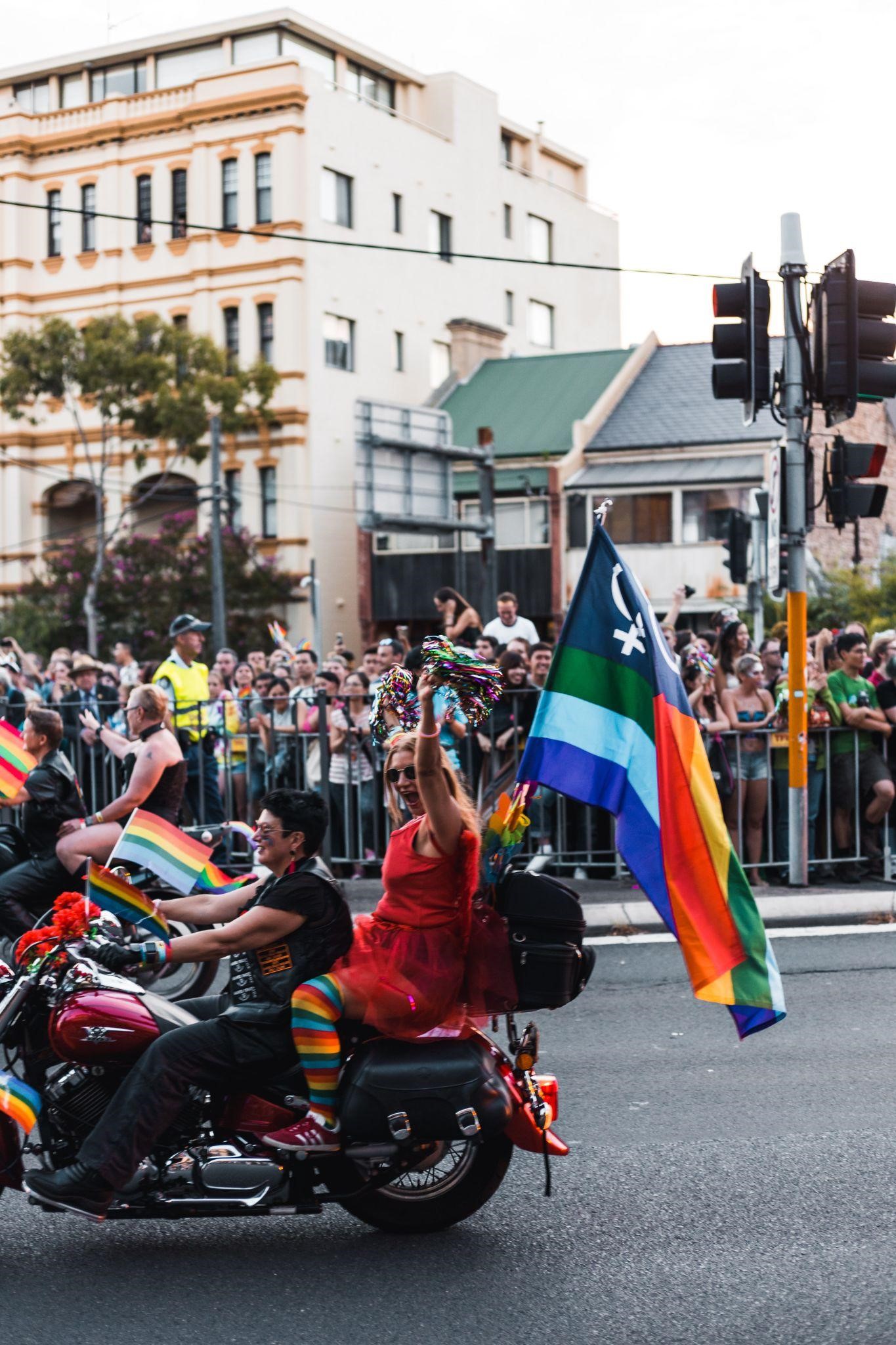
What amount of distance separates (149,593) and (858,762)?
31.8 metres

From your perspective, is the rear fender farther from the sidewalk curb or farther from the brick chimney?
the brick chimney

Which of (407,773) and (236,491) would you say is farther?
(236,491)

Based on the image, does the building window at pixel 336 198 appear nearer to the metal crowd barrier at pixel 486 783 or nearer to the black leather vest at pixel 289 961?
the metal crowd barrier at pixel 486 783

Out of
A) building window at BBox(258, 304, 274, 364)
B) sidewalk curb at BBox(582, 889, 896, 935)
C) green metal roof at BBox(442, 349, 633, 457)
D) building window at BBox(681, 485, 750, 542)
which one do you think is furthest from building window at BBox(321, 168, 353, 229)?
sidewalk curb at BBox(582, 889, 896, 935)

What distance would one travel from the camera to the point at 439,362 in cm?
5081

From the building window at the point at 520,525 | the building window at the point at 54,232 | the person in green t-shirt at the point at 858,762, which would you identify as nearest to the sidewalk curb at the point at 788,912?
the person in green t-shirt at the point at 858,762

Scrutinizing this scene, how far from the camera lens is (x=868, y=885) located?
11625 mm

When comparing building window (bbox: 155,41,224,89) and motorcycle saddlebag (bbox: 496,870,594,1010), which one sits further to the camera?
building window (bbox: 155,41,224,89)

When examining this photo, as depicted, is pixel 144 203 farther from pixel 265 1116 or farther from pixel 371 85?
pixel 265 1116

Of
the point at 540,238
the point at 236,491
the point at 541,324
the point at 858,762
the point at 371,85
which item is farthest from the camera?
the point at 540,238

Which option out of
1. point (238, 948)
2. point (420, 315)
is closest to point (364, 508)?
point (420, 315)

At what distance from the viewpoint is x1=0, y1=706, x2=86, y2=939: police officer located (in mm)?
8508

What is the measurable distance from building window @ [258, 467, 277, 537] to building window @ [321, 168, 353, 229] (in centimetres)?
722

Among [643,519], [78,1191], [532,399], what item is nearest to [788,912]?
[78,1191]
